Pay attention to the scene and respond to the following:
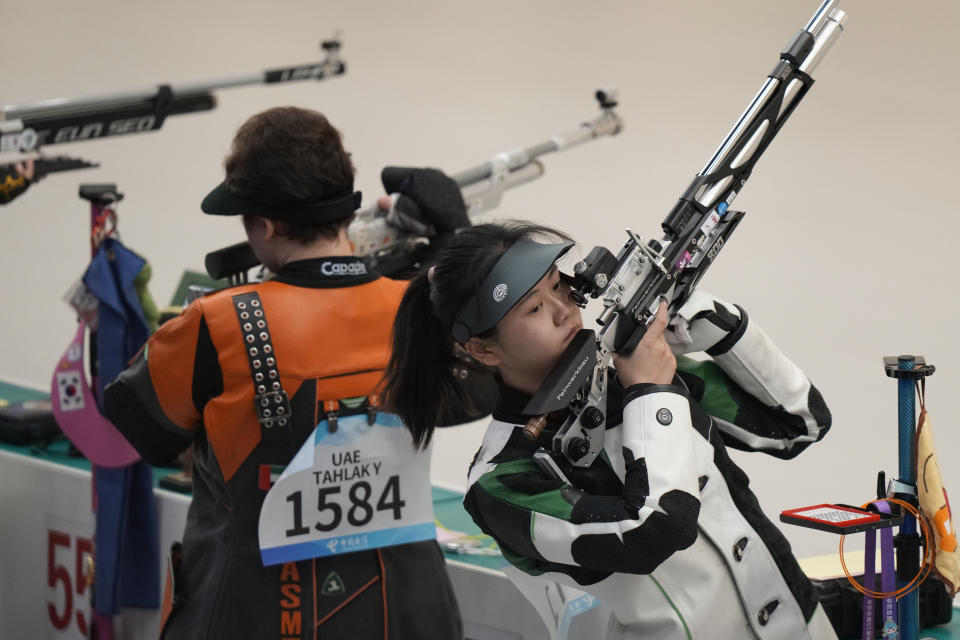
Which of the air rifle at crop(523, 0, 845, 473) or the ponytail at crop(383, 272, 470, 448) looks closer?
the air rifle at crop(523, 0, 845, 473)

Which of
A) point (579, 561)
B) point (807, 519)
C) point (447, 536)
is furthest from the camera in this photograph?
point (447, 536)

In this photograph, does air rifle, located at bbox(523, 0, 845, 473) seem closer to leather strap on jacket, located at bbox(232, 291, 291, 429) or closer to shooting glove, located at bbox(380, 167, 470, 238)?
leather strap on jacket, located at bbox(232, 291, 291, 429)

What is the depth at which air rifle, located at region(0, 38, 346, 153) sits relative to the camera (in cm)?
245

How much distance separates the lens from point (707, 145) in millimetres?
3521

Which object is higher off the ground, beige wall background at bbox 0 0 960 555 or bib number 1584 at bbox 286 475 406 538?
beige wall background at bbox 0 0 960 555

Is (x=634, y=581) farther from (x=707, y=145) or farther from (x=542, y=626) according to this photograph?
(x=707, y=145)

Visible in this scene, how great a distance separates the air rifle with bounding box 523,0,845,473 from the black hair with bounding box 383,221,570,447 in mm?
95

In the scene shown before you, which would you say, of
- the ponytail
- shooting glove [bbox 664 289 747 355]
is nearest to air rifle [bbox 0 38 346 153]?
the ponytail

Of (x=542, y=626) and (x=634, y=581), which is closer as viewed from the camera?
(x=634, y=581)

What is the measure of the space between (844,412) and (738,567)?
1.91 m

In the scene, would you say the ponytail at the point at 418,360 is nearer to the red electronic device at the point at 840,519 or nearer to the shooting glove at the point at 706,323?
the shooting glove at the point at 706,323

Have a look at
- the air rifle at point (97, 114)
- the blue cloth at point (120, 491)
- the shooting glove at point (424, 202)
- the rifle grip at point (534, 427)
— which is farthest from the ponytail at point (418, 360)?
the air rifle at point (97, 114)

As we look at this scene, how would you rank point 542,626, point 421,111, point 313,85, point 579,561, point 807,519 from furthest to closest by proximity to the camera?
point 313,85 < point 421,111 < point 542,626 < point 807,519 < point 579,561

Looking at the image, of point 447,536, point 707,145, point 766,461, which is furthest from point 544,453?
point 707,145
